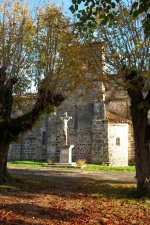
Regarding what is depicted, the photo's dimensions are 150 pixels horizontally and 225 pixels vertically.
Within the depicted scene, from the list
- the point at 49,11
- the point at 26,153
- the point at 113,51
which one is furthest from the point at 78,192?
the point at 26,153

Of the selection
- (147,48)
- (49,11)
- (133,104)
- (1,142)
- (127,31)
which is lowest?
(1,142)

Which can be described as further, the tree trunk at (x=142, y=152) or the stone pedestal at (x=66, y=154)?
the stone pedestal at (x=66, y=154)

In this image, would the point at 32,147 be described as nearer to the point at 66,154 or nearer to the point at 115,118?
the point at 66,154

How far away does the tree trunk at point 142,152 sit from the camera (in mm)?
9608

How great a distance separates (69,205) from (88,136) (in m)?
19.6

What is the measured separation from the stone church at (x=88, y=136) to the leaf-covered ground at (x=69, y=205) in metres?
15.4

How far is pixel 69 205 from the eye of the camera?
804 cm

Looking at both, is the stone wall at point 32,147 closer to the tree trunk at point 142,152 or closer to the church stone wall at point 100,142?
the church stone wall at point 100,142

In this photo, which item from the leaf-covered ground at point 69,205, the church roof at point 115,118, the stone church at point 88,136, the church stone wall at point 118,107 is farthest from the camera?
the church stone wall at point 118,107

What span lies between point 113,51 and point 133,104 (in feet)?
5.89

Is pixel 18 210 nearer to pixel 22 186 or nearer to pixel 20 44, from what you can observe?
pixel 22 186

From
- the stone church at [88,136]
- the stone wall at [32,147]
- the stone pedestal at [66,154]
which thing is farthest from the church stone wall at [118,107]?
the stone pedestal at [66,154]

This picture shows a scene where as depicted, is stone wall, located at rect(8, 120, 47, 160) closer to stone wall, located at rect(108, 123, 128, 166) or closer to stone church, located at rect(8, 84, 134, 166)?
stone church, located at rect(8, 84, 134, 166)

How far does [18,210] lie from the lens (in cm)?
704
